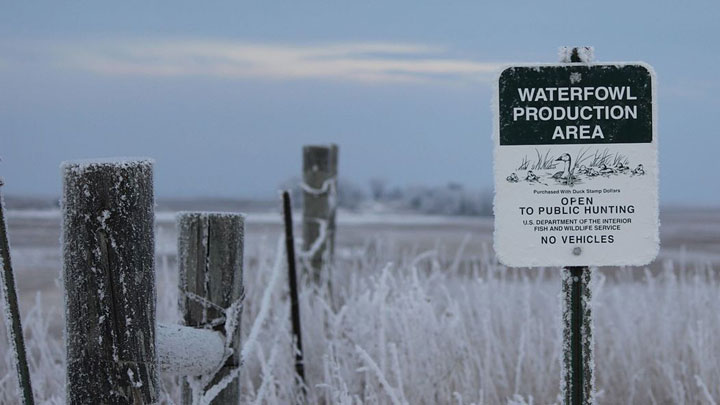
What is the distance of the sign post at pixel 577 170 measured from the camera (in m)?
2.09

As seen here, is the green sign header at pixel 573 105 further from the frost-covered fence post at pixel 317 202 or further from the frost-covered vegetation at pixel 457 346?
the frost-covered fence post at pixel 317 202

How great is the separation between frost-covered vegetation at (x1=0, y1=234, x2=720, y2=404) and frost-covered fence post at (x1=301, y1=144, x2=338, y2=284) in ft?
1.92

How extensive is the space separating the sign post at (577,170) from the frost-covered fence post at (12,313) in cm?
117

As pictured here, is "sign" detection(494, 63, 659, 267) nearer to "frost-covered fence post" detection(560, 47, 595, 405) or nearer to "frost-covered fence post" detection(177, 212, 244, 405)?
"frost-covered fence post" detection(560, 47, 595, 405)

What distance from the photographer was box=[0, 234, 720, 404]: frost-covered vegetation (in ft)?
11.7

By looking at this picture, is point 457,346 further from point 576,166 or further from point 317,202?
point 317,202

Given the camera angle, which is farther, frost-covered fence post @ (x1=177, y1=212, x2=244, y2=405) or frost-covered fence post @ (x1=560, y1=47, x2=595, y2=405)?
frost-covered fence post @ (x1=177, y1=212, x2=244, y2=405)

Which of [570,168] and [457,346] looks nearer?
[570,168]

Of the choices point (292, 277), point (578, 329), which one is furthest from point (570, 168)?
point (292, 277)

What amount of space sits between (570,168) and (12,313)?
1.39 meters

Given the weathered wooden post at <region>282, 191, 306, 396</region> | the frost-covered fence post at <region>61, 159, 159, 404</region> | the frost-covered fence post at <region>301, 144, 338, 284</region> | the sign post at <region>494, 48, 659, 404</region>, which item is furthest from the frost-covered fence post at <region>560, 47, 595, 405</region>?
the frost-covered fence post at <region>301, 144, 338, 284</region>

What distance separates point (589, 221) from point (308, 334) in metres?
2.71

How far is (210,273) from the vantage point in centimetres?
264

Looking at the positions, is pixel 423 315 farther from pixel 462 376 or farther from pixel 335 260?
pixel 335 260
